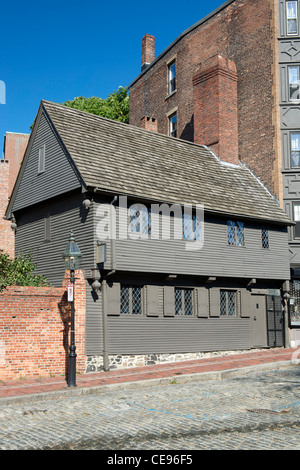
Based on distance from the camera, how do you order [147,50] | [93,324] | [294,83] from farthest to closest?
[147,50] < [294,83] < [93,324]

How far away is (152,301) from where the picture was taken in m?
17.4

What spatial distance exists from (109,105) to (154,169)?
2611cm

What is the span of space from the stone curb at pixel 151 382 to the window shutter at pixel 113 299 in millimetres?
2862

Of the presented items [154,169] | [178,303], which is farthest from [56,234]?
[178,303]

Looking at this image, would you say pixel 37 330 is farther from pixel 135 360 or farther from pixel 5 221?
pixel 5 221

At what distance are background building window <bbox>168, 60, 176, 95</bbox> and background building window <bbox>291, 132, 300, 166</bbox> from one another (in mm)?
9864

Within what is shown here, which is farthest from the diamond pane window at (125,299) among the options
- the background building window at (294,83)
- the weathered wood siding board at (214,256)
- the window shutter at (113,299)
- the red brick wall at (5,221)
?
the red brick wall at (5,221)

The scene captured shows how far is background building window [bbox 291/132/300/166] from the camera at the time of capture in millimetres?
23766

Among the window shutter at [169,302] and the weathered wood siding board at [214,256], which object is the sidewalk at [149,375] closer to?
the window shutter at [169,302]

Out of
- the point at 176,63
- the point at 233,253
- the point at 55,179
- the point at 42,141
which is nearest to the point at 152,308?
the point at 233,253

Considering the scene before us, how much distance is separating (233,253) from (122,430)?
39.8 ft

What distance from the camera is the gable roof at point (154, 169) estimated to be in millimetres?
17297

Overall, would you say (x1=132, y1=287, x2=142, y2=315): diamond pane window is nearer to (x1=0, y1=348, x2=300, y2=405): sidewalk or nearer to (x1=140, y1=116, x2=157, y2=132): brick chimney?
(x1=0, y1=348, x2=300, y2=405): sidewalk
